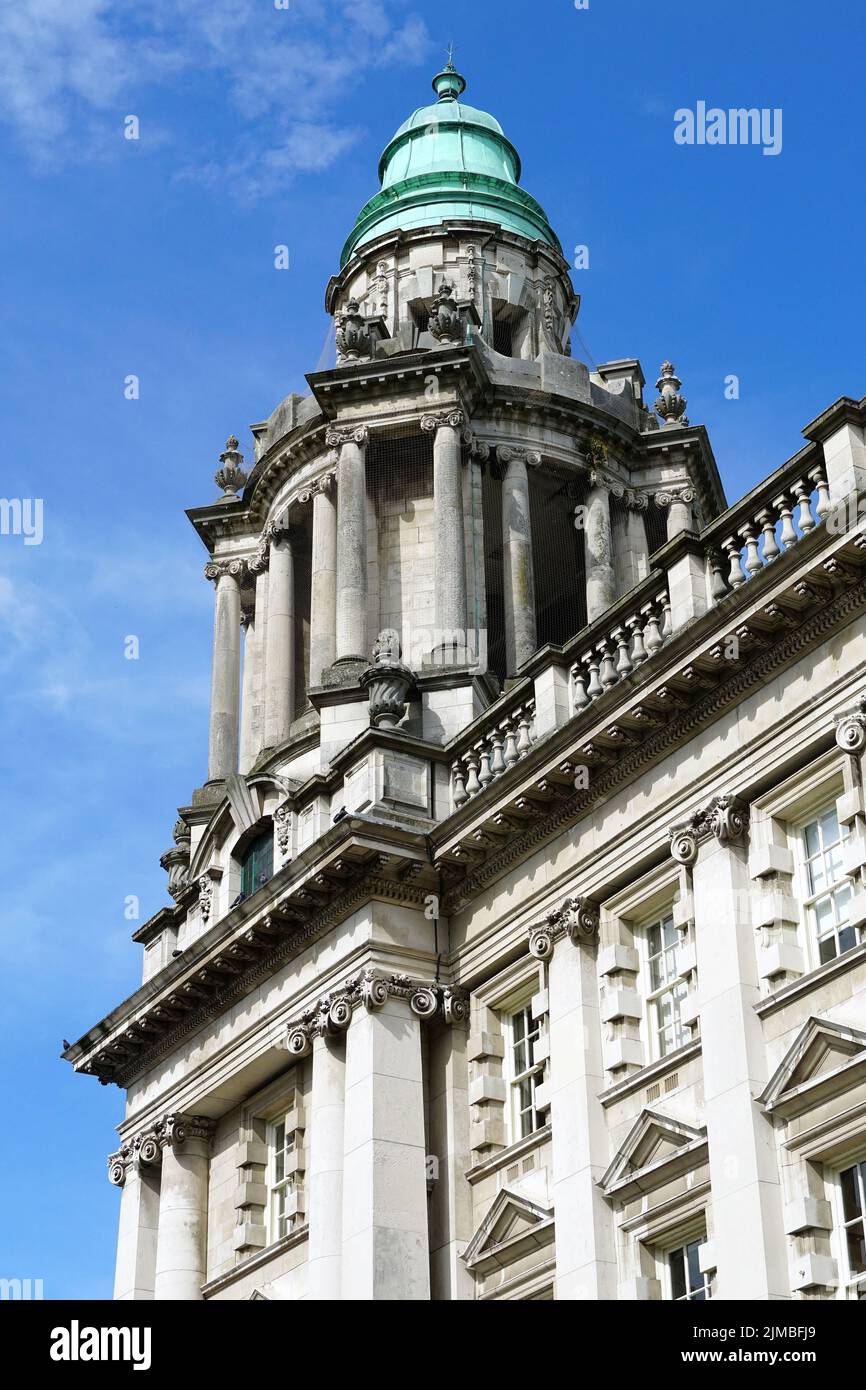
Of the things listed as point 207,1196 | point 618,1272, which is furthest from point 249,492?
point 618,1272

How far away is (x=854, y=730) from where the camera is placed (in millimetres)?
22750

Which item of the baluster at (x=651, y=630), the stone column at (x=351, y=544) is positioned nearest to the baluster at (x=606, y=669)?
the baluster at (x=651, y=630)

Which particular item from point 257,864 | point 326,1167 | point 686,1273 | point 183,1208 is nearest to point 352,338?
point 257,864

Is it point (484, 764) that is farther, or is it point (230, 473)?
point (230, 473)

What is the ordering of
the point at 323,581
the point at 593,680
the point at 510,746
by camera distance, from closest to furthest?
the point at 593,680 < the point at 510,746 < the point at 323,581

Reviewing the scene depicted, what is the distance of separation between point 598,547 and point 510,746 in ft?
32.1

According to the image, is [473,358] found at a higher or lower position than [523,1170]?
higher

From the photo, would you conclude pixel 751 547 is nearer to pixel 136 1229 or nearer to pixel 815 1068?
pixel 815 1068

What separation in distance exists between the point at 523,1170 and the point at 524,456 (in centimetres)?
1506

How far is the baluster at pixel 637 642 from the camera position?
88.0 feet

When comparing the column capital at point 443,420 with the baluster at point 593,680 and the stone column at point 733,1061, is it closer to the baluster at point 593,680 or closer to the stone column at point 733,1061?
the baluster at point 593,680

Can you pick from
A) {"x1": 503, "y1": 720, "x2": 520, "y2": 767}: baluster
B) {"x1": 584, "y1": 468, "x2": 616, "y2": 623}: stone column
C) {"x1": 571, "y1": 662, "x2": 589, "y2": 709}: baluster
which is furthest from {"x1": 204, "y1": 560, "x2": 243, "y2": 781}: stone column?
{"x1": 571, "y1": 662, "x2": 589, "y2": 709}: baluster

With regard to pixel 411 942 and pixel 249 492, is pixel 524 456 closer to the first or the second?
pixel 249 492
